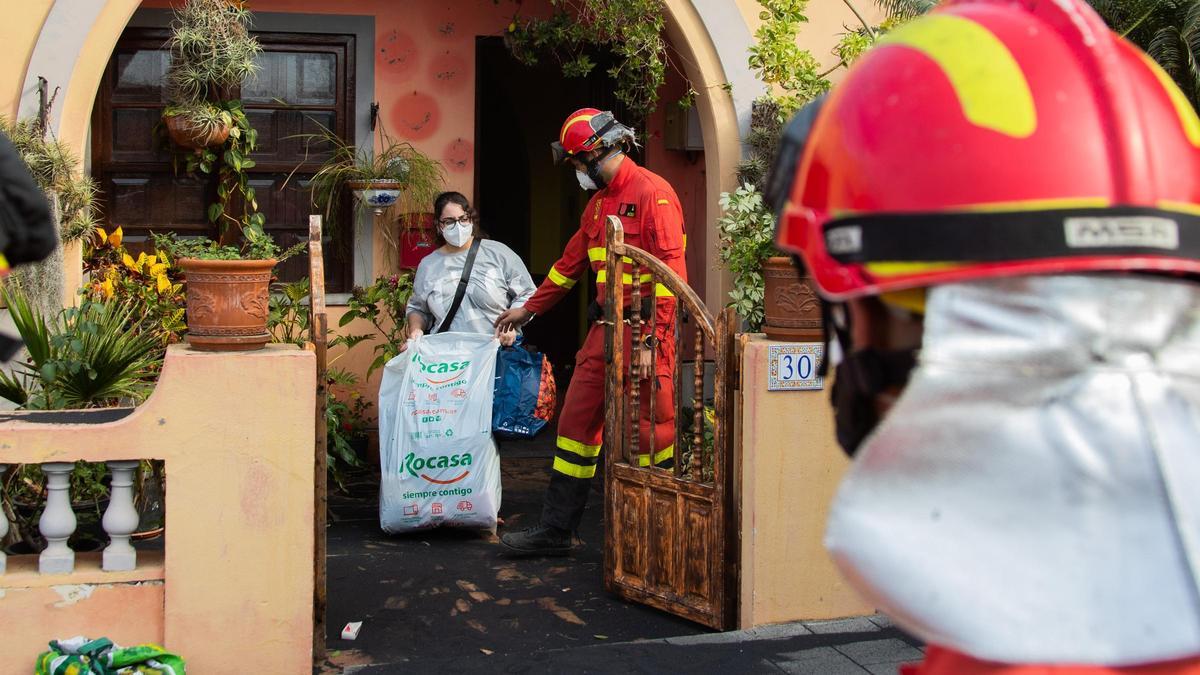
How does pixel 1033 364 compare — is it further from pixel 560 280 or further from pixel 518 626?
pixel 560 280

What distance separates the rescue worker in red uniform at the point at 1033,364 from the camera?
4.29ft

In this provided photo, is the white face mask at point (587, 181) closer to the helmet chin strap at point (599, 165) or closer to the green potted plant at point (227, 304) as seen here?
the helmet chin strap at point (599, 165)

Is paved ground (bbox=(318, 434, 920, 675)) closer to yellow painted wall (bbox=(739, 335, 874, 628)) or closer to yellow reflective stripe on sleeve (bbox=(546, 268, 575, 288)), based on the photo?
yellow painted wall (bbox=(739, 335, 874, 628))

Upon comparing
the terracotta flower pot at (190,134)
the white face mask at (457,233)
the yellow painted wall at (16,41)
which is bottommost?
the white face mask at (457,233)

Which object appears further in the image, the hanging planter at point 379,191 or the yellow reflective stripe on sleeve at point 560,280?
the hanging planter at point 379,191

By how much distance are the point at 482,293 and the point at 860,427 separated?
18.3 ft

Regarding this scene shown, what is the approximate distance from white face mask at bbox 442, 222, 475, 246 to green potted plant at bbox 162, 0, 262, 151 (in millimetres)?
1467

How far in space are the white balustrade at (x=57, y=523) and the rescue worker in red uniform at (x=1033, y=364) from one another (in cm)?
339

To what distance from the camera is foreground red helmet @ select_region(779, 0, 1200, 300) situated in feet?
4.41

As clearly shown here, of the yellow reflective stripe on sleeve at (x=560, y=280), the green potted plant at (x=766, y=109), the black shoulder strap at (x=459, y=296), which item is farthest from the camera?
the black shoulder strap at (x=459, y=296)

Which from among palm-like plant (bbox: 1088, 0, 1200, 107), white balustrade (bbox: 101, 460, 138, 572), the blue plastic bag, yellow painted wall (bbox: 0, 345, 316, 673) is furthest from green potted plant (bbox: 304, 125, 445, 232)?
palm-like plant (bbox: 1088, 0, 1200, 107)

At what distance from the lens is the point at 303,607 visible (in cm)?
436

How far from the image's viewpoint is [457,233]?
7.16m

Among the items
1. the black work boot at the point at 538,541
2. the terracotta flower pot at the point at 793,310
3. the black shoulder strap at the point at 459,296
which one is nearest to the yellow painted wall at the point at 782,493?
the terracotta flower pot at the point at 793,310
